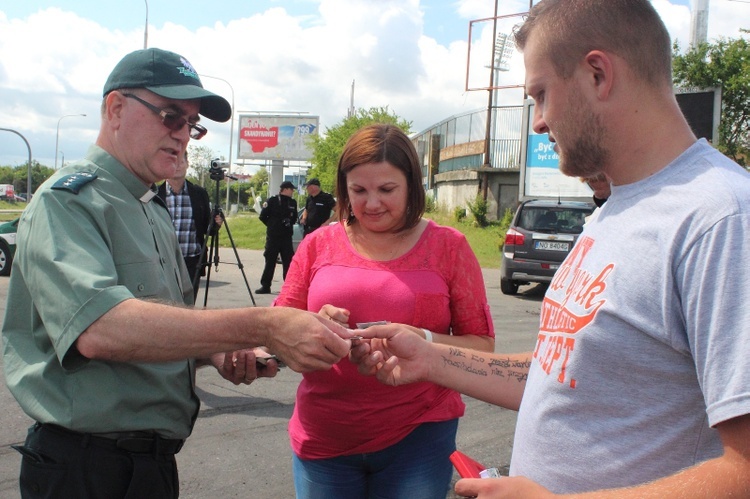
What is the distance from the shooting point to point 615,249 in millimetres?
1321

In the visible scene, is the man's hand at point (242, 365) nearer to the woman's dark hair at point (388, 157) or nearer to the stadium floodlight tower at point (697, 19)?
the woman's dark hair at point (388, 157)

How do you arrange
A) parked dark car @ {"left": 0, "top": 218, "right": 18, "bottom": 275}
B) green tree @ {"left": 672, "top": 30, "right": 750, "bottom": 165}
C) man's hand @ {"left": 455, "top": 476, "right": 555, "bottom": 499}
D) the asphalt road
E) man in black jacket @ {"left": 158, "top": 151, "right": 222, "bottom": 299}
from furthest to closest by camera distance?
1. green tree @ {"left": 672, "top": 30, "right": 750, "bottom": 165}
2. parked dark car @ {"left": 0, "top": 218, "right": 18, "bottom": 275}
3. man in black jacket @ {"left": 158, "top": 151, "right": 222, "bottom": 299}
4. the asphalt road
5. man's hand @ {"left": 455, "top": 476, "right": 555, "bottom": 499}

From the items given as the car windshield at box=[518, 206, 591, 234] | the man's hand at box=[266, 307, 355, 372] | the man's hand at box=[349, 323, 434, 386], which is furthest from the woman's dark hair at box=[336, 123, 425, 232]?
the car windshield at box=[518, 206, 591, 234]

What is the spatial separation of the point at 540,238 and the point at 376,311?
9628 mm

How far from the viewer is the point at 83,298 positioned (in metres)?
1.71

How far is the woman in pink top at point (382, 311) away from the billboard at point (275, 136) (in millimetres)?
48700

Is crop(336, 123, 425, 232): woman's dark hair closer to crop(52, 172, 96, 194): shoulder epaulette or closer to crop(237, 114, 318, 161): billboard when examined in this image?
crop(52, 172, 96, 194): shoulder epaulette

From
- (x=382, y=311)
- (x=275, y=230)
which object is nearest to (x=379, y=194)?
(x=382, y=311)

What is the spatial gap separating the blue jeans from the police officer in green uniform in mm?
519

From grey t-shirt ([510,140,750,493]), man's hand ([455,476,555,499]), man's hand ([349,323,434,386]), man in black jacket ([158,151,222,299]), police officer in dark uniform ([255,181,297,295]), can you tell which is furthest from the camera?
police officer in dark uniform ([255,181,297,295])

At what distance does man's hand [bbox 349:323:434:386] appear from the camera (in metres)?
2.24

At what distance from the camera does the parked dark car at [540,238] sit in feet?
37.7

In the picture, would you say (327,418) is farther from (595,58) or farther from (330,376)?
(595,58)


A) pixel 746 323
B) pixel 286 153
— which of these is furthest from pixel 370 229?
pixel 286 153
